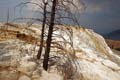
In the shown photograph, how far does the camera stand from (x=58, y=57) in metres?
22.6

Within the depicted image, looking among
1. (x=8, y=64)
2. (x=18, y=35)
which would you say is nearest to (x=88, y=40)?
(x=18, y=35)

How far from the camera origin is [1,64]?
2244 cm

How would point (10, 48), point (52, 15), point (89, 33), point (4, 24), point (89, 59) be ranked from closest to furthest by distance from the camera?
point (52, 15) < point (10, 48) < point (89, 59) < point (4, 24) < point (89, 33)

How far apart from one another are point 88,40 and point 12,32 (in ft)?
23.3

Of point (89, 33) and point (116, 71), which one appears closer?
point (116, 71)

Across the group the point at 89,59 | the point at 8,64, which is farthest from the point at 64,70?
the point at 89,59

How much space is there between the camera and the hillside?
2209 cm

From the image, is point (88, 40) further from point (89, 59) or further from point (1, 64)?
point (1, 64)

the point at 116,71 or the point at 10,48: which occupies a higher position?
the point at 10,48

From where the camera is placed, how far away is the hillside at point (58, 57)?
870 inches

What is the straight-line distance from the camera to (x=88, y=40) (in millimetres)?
31484

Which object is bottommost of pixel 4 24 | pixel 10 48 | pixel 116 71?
pixel 116 71

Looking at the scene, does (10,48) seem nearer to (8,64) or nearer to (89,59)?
(8,64)

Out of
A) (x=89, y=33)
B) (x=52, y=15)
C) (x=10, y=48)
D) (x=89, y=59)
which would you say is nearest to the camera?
(x=52, y=15)
